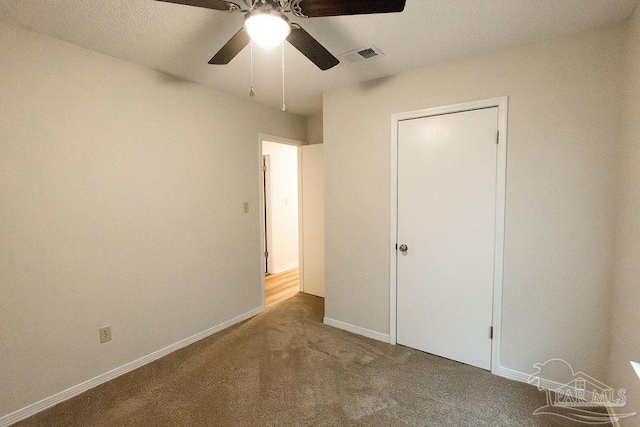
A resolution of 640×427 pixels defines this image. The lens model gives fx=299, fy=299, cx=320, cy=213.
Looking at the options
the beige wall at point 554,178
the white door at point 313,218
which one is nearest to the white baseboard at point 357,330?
the white door at point 313,218

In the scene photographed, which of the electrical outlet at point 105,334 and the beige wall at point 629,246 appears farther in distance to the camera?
the electrical outlet at point 105,334

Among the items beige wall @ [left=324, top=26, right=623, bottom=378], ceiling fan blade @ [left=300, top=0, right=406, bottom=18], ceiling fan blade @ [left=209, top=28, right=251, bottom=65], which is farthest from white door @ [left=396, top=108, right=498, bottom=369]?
ceiling fan blade @ [left=209, top=28, right=251, bottom=65]

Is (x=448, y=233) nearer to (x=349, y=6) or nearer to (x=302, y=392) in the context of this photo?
(x=302, y=392)

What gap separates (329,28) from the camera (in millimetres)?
1856

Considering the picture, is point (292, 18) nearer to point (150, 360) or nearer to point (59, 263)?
point (59, 263)

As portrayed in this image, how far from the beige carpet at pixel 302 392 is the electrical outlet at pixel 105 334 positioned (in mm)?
318

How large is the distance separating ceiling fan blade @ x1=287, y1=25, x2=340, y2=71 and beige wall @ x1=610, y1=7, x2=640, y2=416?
1.64 meters

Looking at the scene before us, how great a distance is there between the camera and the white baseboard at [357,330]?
2.81m

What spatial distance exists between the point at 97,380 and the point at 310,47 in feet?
8.83

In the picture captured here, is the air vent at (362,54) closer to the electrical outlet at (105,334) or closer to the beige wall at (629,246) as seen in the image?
the beige wall at (629,246)

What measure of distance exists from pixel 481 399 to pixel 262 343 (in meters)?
1.79

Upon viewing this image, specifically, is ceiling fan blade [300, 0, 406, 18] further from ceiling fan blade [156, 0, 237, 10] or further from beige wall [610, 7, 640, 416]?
beige wall [610, 7, 640, 416]

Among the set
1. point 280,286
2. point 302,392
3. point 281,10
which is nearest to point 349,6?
point 281,10

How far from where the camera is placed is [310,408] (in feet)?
6.33
